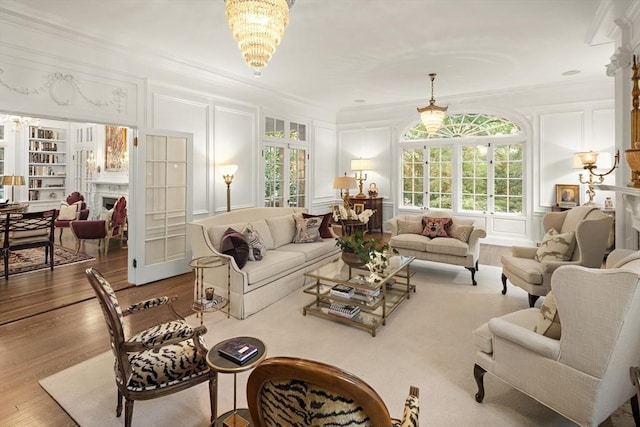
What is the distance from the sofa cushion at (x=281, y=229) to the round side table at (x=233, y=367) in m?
2.82

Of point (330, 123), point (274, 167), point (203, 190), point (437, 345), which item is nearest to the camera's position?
point (437, 345)

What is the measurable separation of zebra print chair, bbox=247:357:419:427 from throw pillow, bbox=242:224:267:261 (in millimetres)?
2907

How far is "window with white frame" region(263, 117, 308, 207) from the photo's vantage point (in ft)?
22.6

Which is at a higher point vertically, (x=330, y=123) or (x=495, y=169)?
(x=330, y=123)

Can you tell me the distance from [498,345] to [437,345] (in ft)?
2.99

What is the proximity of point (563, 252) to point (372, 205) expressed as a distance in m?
4.91

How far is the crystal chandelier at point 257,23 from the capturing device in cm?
221

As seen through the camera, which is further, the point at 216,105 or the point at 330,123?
the point at 330,123

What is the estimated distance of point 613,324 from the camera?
162cm

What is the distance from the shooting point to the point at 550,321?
6.41ft

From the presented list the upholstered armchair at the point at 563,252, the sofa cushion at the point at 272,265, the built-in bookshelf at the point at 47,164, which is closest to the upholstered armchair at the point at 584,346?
the upholstered armchair at the point at 563,252

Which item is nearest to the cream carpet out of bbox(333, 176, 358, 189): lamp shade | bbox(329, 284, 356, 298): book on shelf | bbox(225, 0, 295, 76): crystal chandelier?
bbox(329, 284, 356, 298): book on shelf

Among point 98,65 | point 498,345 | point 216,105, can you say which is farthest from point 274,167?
point 498,345

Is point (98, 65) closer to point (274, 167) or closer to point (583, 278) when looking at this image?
point (274, 167)
